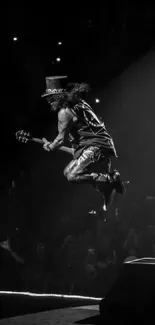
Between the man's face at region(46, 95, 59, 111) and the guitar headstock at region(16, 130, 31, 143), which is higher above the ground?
the man's face at region(46, 95, 59, 111)

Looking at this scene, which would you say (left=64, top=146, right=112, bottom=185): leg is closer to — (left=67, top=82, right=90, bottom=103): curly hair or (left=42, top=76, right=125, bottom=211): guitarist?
(left=42, top=76, right=125, bottom=211): guitarist

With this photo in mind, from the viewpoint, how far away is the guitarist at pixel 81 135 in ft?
21.2

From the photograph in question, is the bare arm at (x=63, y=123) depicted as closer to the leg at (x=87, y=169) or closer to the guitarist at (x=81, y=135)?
the guitarist at (x=81, y=135)

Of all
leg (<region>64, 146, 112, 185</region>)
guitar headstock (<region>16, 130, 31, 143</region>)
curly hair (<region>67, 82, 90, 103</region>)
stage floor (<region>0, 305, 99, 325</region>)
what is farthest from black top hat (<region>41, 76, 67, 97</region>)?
stage floor (<region>0, 305, 99, 325</region>)

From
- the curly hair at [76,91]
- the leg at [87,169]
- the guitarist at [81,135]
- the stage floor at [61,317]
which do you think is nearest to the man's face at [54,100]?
the guitarist at [81,135]

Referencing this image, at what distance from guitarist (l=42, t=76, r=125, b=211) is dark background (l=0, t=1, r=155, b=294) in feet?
7.45

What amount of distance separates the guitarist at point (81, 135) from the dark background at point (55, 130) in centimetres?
227

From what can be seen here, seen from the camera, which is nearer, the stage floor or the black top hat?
the stage floor

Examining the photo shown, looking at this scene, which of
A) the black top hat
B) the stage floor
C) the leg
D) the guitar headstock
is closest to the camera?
the stage floor

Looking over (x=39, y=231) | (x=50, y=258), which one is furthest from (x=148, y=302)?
(x=39, y=231)

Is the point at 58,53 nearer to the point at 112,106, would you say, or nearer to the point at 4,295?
the point at 112,106

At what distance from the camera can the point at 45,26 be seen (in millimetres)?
9023

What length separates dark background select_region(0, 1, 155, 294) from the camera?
8.73 m

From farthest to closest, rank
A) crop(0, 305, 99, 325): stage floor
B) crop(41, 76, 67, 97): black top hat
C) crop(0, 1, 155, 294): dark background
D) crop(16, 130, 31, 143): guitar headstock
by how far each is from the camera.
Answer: crop(0, 1, 155, 294): dark background → crop(16, 130, 31, 143): guitar headstock → crop(41, 76, 67, 97): black top hat → crop(0, 305, 99, 325): stage floor
